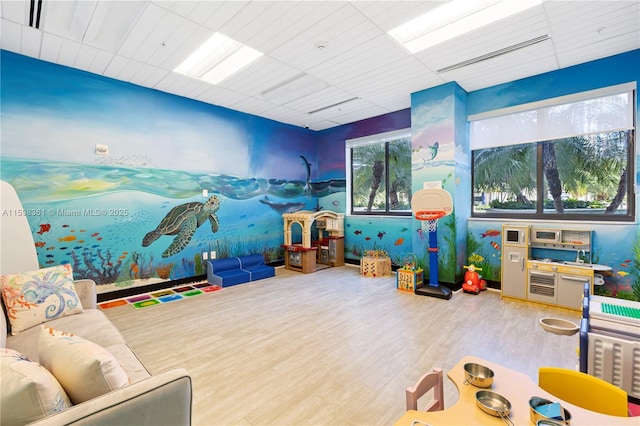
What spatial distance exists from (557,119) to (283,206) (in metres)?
4.88

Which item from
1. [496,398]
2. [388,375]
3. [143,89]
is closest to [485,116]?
[388,375]

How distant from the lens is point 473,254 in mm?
4691

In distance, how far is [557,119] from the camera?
4.00 metres

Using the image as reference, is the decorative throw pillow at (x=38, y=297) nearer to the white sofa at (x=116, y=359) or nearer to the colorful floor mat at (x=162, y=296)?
the white sofa at (x=116, y=359)

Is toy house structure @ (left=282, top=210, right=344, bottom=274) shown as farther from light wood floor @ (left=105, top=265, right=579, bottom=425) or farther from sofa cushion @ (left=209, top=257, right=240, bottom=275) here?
light wood floor @ (left=105, top=265, right=579, bottom=425)

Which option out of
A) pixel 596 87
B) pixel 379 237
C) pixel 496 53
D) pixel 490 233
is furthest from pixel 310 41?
pixel 379 237

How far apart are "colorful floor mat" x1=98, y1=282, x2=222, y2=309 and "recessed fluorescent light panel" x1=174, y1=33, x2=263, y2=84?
3.18 metres

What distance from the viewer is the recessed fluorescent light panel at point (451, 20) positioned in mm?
2734

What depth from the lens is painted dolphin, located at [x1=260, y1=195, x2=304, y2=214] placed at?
6182mm

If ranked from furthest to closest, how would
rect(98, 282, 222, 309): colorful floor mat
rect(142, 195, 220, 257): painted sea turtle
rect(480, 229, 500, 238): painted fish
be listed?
rect(142, 195, 220, 257): painted sea turtle → rect(480, 229, 500, 238): painted fish → rect(98, 282, 222, 309): colorful floor mat

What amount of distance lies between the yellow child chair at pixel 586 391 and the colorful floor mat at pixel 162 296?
4294 millimetres

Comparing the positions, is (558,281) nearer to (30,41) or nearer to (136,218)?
(136,218)

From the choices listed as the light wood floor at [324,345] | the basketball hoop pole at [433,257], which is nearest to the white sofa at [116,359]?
the light wood floor at [324,345]

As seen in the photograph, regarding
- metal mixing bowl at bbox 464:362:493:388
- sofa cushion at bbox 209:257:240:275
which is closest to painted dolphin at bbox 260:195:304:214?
sofa cushion at bbox 209:257:240:275
